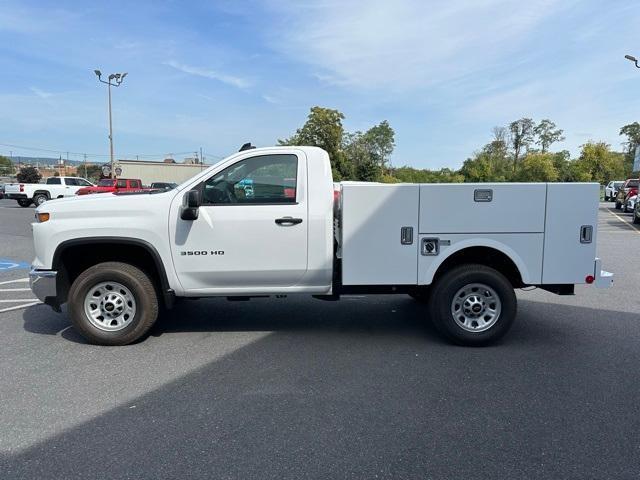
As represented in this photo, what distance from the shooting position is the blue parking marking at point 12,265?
10.1 meters

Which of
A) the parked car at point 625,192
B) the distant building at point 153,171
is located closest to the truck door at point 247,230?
the parked car at point 625,192

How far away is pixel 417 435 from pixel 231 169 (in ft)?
10.4

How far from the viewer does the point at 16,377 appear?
4.43 m

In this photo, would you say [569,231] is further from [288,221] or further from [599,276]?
[288,221]

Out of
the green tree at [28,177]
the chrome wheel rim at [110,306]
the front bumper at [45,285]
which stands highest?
the green tree at [28,177]

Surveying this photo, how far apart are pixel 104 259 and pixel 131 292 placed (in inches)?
23.3

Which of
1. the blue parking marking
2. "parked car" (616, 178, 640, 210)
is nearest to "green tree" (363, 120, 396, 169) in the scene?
"parked car" (616, 178, 640, 210)

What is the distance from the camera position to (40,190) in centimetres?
2997

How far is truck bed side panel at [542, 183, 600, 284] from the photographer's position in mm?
4926

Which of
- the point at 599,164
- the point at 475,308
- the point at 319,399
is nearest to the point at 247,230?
the point at 319,399

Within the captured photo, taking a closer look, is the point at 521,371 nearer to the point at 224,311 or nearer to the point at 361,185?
the point at 361,185

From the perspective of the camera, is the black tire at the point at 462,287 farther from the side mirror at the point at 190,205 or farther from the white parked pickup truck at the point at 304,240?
the side mirror at the point at 190,205

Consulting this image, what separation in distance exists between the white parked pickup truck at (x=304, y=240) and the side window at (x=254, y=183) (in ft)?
0.04

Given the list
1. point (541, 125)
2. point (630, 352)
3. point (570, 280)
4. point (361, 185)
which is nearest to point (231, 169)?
point (361, 185)
